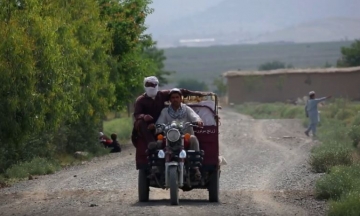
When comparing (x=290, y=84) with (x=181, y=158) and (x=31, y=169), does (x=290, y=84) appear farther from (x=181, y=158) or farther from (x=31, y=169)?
(x=181, y=158)

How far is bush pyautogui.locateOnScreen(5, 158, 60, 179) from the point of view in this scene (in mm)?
25047

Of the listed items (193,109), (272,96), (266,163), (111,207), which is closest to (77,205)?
(111,207)

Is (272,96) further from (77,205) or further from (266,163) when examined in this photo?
(77,205)

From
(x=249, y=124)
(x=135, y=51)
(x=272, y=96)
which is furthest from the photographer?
(x=272, y=96)

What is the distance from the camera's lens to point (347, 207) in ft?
49.4

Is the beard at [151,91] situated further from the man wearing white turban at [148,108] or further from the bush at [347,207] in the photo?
the bush at [347,207]

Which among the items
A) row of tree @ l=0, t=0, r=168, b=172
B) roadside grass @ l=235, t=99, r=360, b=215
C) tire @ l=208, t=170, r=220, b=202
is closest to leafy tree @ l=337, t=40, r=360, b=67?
roadside grass @ l=235, t=99, r=360, b=215

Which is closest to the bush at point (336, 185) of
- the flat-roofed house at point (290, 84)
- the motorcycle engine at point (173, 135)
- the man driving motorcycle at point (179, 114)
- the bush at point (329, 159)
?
the man driving motorcycle at point (179, 114)

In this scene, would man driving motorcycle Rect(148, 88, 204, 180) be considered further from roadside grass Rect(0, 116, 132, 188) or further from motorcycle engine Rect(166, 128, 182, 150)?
roadside grass Rect(0, 116, 132, 188)

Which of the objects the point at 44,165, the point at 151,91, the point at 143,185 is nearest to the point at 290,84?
the point at 44,165

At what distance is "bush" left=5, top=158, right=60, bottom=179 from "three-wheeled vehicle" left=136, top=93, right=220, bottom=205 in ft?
27.1

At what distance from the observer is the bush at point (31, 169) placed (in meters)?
25.0

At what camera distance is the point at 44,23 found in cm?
2308

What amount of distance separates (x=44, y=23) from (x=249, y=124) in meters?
26.7
